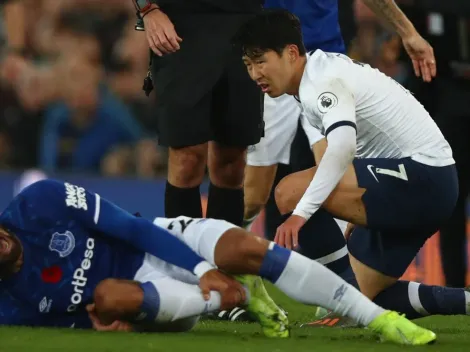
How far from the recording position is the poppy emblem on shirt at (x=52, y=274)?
176 inches

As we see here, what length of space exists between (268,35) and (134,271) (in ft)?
3.85

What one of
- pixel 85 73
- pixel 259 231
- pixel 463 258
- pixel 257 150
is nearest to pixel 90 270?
pixel 257 150

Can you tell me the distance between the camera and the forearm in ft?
18.8

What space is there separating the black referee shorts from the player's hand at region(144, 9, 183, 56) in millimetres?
126

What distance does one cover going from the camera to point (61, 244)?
177 inches

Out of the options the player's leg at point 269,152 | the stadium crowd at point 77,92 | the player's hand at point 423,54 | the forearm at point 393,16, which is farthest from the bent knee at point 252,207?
the stadium crowd at point 77,92

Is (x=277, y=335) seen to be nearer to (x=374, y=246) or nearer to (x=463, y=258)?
(x=374, y=246)

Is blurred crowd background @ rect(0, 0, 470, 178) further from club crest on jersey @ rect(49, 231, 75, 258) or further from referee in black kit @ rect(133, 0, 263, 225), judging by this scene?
club crest on jersey @ rect(49, 231, 75, 258)

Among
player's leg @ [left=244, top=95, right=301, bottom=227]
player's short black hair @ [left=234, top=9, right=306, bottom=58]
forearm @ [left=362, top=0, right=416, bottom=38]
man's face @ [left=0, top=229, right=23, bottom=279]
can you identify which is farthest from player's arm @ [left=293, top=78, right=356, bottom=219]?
player's leg @ [left=244, top=95, right=301, bottom=227]

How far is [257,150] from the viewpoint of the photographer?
6.98 meters

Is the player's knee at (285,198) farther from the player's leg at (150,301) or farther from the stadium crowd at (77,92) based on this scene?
the stadium crowd at (77,92)

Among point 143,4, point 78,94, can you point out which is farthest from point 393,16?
point 78,94

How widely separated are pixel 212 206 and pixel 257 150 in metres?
1.18

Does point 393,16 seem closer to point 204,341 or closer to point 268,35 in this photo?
point 268,35
